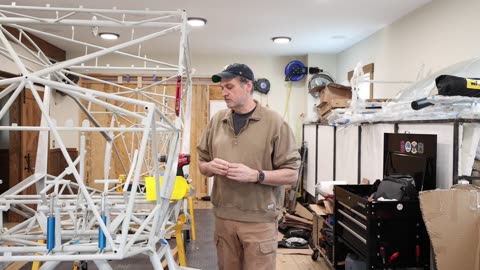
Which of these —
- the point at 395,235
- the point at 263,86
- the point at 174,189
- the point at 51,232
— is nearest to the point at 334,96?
the point at 263,86

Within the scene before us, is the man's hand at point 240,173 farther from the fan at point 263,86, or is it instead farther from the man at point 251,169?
the fan at point 263,86

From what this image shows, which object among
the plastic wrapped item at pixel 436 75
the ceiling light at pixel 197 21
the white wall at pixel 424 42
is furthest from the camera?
the ceiling light at pixel 197 21

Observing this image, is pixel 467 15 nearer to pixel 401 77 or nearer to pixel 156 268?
pixel 401 77

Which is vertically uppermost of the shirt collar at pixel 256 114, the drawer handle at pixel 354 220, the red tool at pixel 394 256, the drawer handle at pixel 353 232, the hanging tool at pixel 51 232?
→ the shirt collar at pixel 256 114

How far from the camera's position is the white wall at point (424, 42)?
335 cm

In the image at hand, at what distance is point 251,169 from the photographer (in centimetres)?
184

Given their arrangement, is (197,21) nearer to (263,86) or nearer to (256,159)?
(263,86)

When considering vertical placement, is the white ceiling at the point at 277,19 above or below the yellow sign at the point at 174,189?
above

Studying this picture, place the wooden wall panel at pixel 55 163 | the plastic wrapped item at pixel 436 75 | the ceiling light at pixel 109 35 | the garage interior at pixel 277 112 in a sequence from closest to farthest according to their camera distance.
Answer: the garage interior at pixel 277 112, the plastic wrapped item at pixel 436 75, the ceiling light at pixel 109 35, the wooden wall panel at pixel 55 163

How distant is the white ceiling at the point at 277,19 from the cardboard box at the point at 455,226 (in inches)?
99.3

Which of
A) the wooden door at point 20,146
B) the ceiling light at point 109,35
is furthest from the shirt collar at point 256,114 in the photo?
the wooden door at point 20,146

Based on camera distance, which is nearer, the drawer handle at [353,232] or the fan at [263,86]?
the drawer handle at [353,232]

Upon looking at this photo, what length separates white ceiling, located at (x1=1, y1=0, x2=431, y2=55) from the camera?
3959 millimetres

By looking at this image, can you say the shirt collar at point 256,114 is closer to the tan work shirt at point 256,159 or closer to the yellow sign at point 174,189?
the tan work shirt at point 256,159
